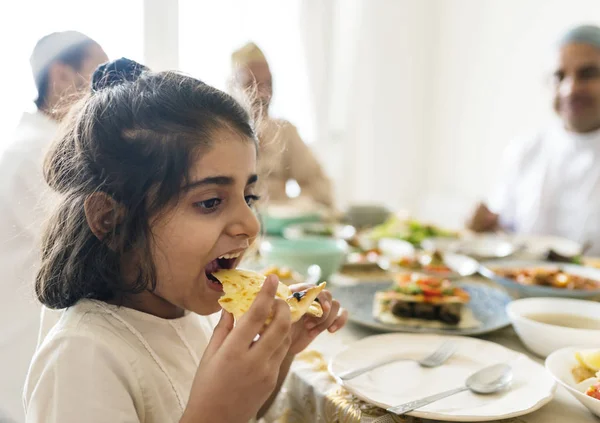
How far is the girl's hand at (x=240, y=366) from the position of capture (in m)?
0.84

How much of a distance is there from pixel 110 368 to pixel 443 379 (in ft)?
2.24

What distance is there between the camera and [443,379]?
105 cm

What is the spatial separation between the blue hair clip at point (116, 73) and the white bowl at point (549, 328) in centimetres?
108

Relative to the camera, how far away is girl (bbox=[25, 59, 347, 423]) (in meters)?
0.89

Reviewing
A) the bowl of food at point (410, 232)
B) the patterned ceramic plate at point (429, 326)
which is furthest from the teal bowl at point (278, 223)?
the patterned ceramic plate at point (429, 326)

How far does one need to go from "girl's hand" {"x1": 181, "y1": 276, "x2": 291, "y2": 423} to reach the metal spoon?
250 mm

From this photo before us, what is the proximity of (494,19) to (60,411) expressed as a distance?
518 centimetres

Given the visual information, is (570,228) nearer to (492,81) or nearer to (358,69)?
(492,81)

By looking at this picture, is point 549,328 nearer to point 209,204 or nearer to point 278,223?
point 209,204

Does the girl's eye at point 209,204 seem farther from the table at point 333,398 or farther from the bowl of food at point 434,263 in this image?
the bowl of food at point 434,263

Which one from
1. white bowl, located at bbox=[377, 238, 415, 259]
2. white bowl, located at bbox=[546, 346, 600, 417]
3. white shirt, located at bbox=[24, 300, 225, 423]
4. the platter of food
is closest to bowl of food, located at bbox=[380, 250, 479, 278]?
white bowl, located at bbox=[377, 238, 415, 259]

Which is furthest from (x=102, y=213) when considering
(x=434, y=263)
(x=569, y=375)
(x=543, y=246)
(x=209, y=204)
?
(x=543, y=246)

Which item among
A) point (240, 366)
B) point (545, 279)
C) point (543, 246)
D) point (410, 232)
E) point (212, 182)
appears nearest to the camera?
point (240, 366)

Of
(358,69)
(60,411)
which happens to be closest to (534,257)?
(60,411)
